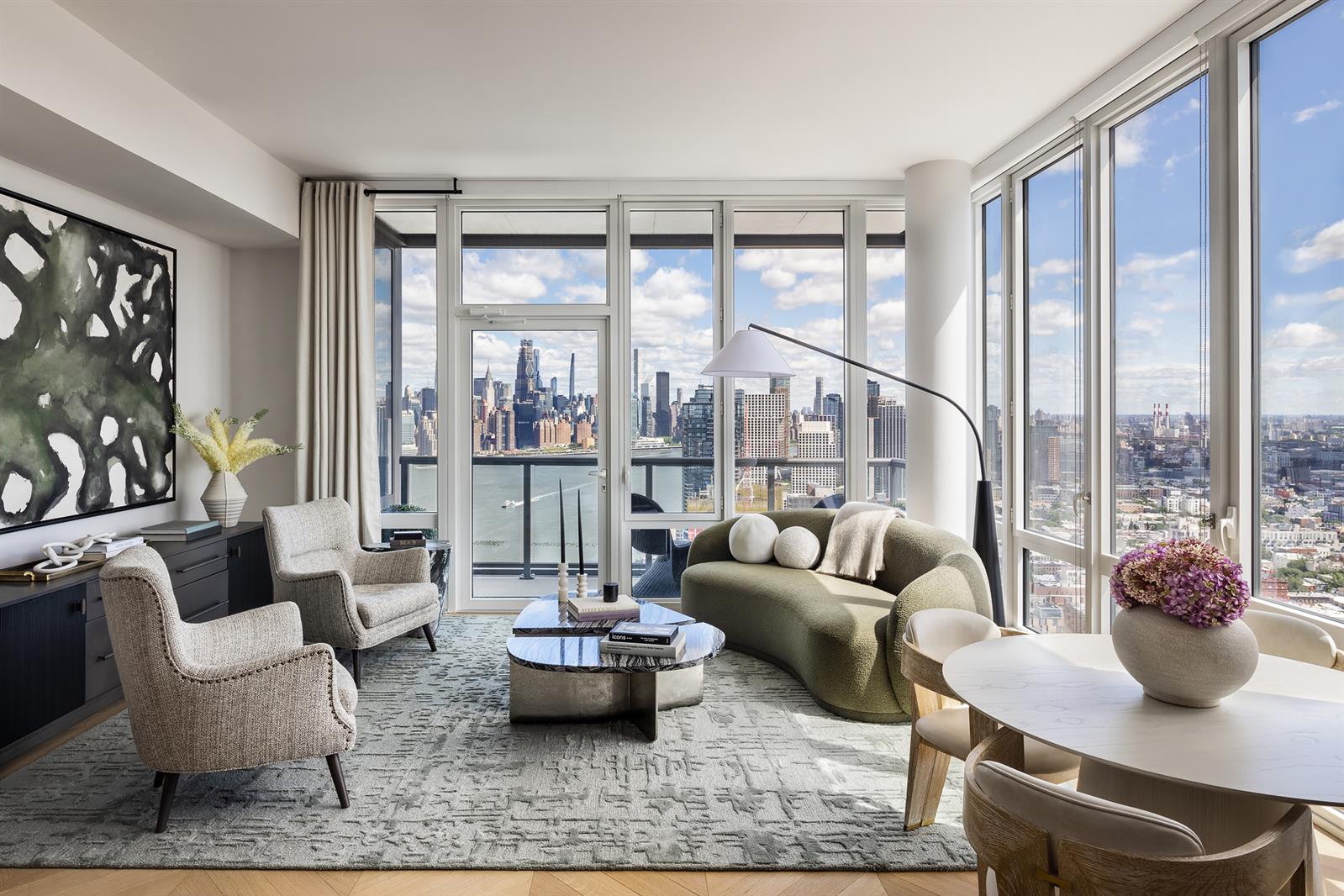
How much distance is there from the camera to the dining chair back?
1.99m

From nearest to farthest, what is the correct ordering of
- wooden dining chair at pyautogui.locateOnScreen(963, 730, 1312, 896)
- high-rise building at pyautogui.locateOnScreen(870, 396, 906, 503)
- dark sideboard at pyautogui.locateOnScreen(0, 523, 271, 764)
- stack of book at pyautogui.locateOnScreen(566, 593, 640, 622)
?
wooden dining chair at pyautogui.locateOnScreen(963, 730, 1312, 896)
dark sideboard at pyautogui.locateOnScreen(0, 523, 271, 764)
stack of book at pyautogui.locateOnScreen(566, 593, 640, 622)
high-rise building at pyautogui.locateOnScreen(870, 396, 906, 503)

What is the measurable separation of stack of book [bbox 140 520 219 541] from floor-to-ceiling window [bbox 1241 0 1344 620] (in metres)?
Answer: 4.61

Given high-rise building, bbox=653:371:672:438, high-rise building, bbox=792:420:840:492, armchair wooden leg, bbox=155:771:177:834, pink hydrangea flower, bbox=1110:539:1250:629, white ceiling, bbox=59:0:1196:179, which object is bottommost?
armchair wooden leg, bbox=155:771:177:834

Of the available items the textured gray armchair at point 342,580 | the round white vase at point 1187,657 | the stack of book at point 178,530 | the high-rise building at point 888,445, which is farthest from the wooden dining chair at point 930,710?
the stack of book at point 178,530

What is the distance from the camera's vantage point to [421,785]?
2.58 metres

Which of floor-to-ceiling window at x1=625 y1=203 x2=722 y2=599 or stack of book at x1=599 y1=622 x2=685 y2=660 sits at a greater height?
floor-to-ceiling window at x1=625 y1=203 x2=722 y2=599

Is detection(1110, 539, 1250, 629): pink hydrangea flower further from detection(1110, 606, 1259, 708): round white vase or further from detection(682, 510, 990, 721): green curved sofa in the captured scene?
detection(682, 510, 990, 721): green curved sofa

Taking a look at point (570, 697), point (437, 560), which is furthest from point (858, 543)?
point (437, 560)

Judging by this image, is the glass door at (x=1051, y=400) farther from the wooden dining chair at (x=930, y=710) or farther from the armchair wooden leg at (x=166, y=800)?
the armchair wooden leg at (x=166, y=800)

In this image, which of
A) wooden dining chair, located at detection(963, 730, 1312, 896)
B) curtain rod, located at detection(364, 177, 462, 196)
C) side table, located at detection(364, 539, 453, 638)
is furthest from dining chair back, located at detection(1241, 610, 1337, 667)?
curtain rod, located at detection(364, 177, 462, 196)

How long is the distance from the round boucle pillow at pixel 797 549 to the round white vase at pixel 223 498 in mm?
3095

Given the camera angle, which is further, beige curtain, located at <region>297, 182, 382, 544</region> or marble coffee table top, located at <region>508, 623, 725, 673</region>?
beige curtain, located at <region>297, 182, 382, 544</region>

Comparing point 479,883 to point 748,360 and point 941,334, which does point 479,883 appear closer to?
point 748,360

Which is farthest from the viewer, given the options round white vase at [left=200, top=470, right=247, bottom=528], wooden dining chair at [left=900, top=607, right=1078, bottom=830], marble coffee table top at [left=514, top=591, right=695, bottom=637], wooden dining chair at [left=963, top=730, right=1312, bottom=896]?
round white vase at [left=200, top=470, right=247, bottom=528]
